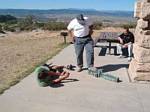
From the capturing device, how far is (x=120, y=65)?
1220 cm

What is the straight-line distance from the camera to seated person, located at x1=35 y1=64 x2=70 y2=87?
30.7 feet

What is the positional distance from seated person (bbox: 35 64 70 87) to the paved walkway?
152 millimetres

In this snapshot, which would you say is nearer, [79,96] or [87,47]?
[79,96]

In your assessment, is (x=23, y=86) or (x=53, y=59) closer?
(x=23, y=86)

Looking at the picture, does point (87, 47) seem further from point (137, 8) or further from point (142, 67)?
point (142, 67)

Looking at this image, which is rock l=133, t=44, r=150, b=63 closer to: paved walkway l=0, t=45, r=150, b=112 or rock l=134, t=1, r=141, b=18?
paved walkway l=0, t=45, r=150, b=112

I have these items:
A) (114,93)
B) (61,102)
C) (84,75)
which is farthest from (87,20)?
(61,102)

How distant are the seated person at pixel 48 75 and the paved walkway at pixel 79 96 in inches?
6.0

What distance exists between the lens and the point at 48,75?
31.3 feet

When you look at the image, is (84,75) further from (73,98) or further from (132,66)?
(73,98)

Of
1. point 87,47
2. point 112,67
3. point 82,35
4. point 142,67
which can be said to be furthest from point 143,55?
point 112,67

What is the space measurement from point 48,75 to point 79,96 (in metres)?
1.29

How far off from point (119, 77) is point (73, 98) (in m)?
2.29

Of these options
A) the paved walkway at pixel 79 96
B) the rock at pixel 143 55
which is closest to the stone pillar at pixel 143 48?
the rock at pixel 143 55
